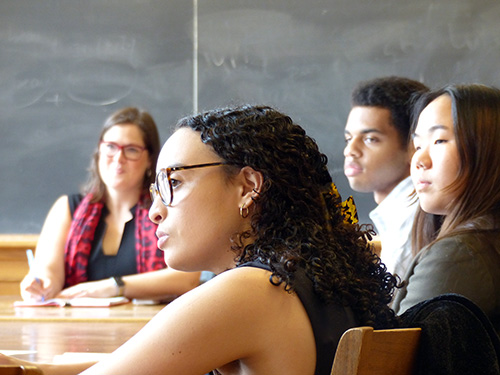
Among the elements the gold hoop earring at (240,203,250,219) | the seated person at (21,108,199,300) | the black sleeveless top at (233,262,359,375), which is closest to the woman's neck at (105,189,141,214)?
the seated person at (21,108,199,300)

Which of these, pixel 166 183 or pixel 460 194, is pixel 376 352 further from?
pixel 460 194

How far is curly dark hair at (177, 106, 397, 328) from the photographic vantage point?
1058 millimetres

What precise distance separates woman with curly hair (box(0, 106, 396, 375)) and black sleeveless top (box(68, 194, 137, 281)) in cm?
161

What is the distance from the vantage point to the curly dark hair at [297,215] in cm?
106

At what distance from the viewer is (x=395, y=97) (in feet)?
8.80

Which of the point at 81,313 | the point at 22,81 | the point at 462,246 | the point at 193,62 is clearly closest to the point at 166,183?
the point at 462,246

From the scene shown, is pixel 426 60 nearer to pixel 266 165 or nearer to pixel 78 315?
pixel 78 315

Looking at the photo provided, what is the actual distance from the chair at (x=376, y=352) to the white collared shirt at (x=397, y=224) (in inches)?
48.8

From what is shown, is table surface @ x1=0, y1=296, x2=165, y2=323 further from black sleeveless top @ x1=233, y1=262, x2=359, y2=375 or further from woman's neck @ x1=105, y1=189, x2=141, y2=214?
black sleeveless top @ x1=233, y1=262, x2=359, y2=375

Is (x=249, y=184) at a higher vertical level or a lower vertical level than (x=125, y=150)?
lower

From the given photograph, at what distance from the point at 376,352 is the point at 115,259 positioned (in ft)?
7.13

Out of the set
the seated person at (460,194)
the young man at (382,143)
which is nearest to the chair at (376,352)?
the seated person at (460,194)

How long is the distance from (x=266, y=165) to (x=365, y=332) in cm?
37

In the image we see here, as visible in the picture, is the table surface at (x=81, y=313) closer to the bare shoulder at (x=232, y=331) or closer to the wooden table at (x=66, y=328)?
the wooden table at (x=66, y=328)
